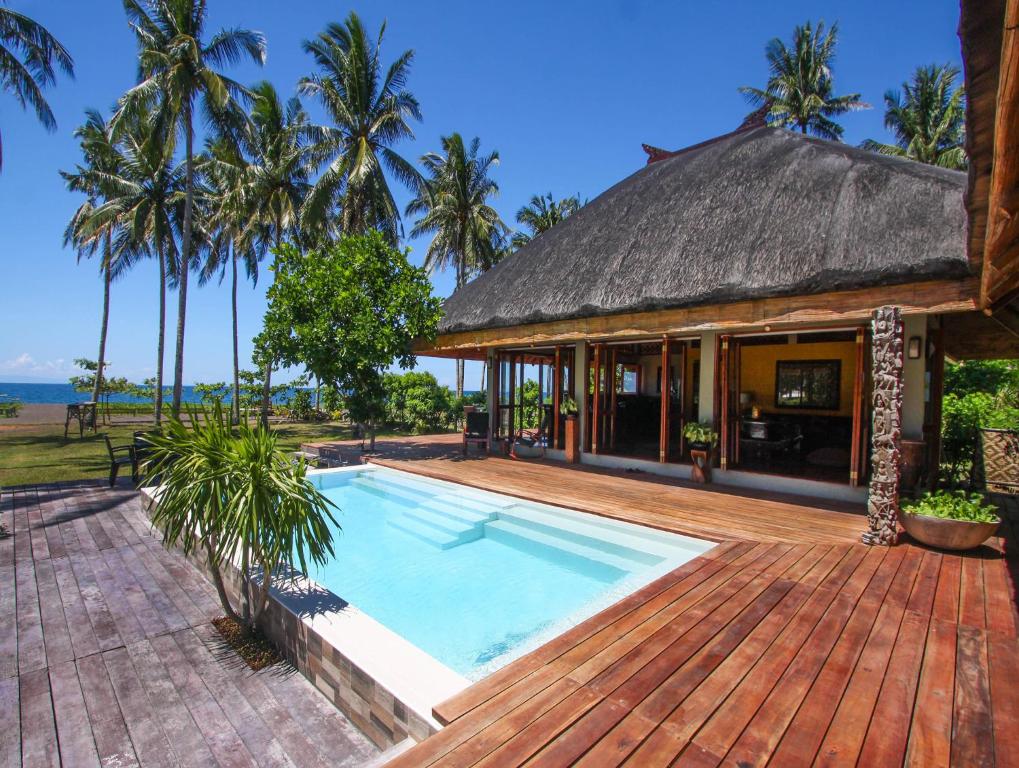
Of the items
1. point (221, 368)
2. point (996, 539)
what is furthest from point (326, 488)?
point (221, 368)

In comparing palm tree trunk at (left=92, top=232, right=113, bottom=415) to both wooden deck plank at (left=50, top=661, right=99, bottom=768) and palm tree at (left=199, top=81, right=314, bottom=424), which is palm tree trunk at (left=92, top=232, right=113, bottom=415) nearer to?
palm tree at (left=199, top=81, right=314, bottom=424)

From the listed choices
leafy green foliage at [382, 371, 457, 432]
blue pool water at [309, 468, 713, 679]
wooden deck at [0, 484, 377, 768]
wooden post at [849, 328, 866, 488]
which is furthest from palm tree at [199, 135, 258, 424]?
wooden post at [849, 328, 866, 488]

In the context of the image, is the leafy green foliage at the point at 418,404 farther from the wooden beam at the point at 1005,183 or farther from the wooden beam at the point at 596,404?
the wooden beam at the point at 1005,183

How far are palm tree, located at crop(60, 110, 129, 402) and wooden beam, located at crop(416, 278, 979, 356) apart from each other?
58.0ft

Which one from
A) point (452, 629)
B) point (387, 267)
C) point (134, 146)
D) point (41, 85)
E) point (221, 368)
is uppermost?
point (134, 146)

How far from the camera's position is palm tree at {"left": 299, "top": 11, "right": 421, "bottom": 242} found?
47.8 ft

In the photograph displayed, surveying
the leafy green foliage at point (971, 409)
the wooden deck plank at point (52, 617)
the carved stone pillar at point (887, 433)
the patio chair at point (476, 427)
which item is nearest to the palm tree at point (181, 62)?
the patio chair at point (476, 427)

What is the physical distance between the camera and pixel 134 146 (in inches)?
669

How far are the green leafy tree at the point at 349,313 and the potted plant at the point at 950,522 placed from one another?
25.8 feet

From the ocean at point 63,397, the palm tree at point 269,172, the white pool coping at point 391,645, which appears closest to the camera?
the white pool coping at point 391,645

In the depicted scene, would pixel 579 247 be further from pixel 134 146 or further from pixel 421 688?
pixel 134 146

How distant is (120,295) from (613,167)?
20375 millimetres

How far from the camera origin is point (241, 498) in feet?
10.8

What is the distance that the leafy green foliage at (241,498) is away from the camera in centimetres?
334
